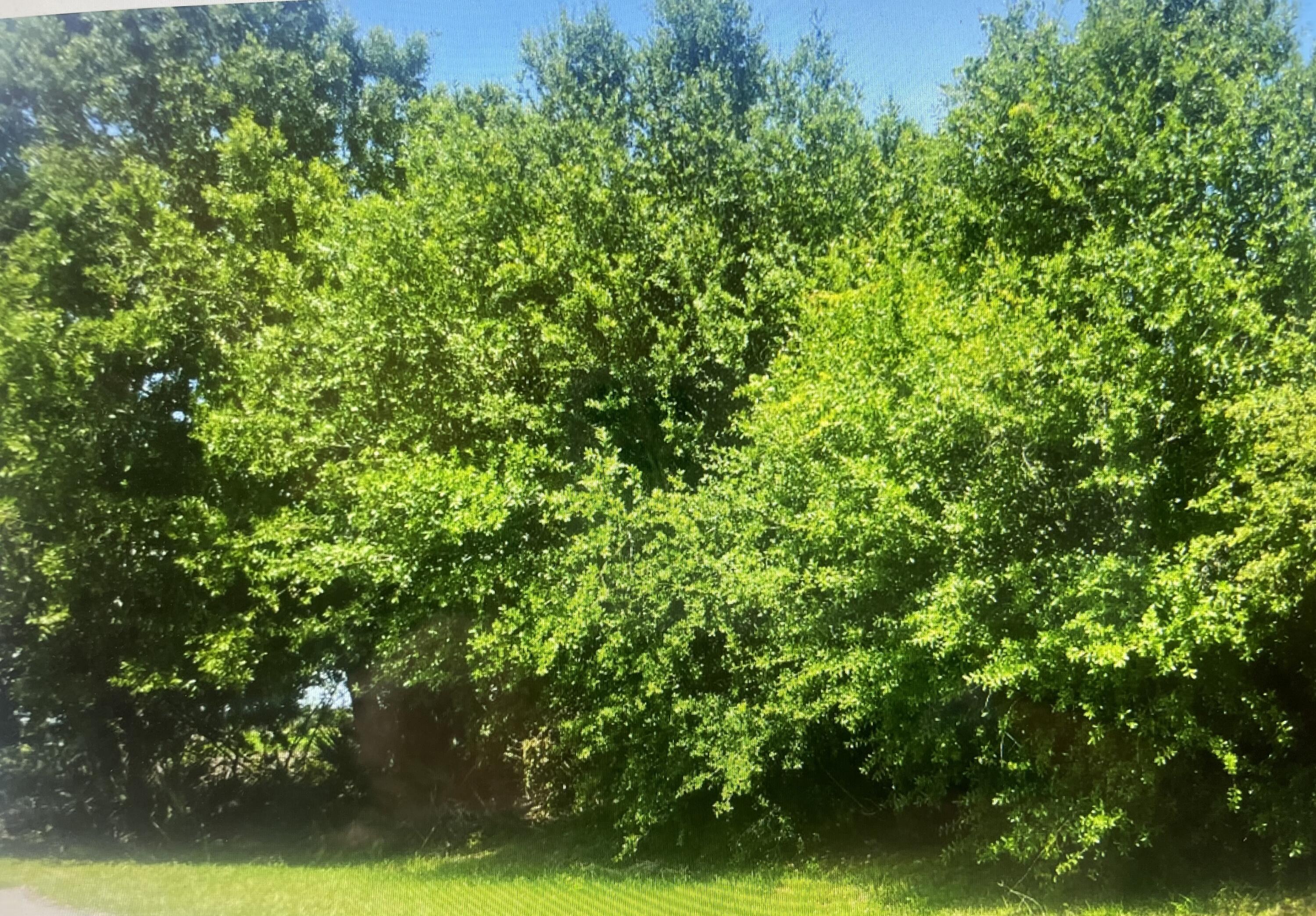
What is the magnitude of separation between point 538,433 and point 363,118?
15.7 feet

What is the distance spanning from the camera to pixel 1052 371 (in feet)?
19.0

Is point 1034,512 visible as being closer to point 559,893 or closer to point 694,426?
point 694,426

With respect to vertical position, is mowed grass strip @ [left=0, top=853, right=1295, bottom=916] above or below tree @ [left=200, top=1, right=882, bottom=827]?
below

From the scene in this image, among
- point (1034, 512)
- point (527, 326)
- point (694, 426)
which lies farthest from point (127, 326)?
point (1034, 512)

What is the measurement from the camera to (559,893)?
6621 millimetres

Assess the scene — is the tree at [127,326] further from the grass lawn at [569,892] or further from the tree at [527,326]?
the grass lawn at [569,892]

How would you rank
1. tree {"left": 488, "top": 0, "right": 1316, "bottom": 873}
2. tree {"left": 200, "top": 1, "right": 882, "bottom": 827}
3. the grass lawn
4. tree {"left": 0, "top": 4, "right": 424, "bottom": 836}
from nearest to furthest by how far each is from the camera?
tree {"left": 488, "top": 0, "right": 1316, "bottom": 873}, the grass lawn, tree {"left": 200, "top": 1, "right": 882, "bottom": 827}, tree {"left": 0, "top": 4, "right": 424, "bottom": 836}

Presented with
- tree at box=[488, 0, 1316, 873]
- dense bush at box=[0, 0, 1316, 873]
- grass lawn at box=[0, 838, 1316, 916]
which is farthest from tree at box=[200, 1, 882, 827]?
→ grass lawn at box=[0, 838, 1316, 916]

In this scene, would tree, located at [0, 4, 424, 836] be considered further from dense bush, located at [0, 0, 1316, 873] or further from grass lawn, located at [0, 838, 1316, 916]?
grass lawn, located at [0, 838, 1316, 916]

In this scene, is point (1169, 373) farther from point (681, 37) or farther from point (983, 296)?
point (681, 37)

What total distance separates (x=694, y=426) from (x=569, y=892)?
402 centimetres

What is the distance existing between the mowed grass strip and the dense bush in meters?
0.48

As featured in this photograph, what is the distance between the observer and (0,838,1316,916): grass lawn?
5.79 meters

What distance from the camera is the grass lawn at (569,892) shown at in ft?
19.0
